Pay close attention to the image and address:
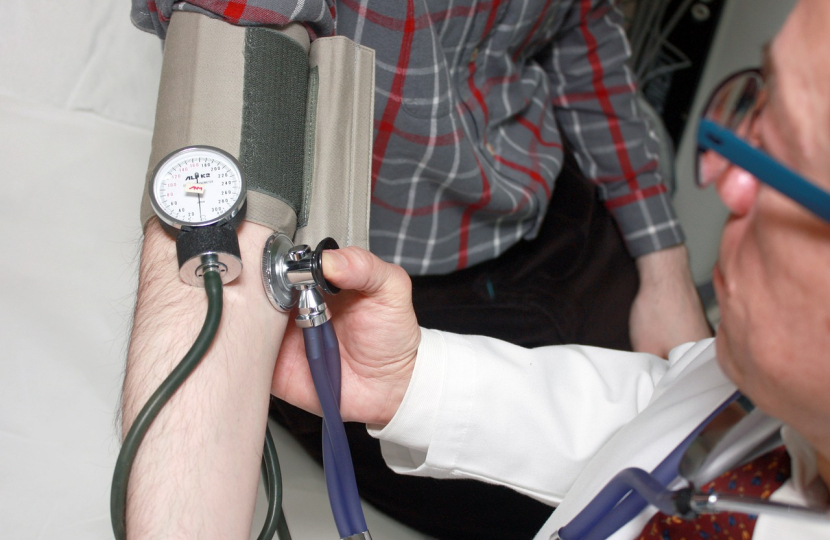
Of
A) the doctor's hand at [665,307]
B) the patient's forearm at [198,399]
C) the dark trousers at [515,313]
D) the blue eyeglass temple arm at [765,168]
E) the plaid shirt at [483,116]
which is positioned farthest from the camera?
the doctor's hand at [665,307]

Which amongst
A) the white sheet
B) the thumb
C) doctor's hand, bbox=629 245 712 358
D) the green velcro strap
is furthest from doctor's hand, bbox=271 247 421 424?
doctor's hand, bbox=629 245 712 358

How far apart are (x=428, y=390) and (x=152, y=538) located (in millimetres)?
389

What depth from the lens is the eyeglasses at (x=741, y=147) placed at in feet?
1.44

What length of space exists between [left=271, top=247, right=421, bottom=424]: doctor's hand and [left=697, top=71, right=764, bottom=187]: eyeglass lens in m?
0.36

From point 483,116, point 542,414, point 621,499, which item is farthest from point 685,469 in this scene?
point 483,116

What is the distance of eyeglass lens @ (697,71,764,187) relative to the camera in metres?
0.52

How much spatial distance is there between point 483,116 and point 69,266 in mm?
753

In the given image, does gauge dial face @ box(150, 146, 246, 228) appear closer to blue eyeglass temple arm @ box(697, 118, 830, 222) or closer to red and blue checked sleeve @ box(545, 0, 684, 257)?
blue eyeglass temple arm @ box(697, 118, 830, 222)

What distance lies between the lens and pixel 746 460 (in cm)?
68

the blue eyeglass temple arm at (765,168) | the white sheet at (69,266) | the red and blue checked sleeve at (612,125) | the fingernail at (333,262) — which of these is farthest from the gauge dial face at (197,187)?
the red and blue checked sleeve at (612,125)

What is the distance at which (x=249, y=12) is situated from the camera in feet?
2.31

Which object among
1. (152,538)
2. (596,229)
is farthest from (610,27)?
(152,538)

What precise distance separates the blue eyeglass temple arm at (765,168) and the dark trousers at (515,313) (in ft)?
1.76

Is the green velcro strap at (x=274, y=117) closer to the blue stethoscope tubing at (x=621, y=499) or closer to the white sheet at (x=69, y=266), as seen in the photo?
the white sheet at (x=69, y=266)
